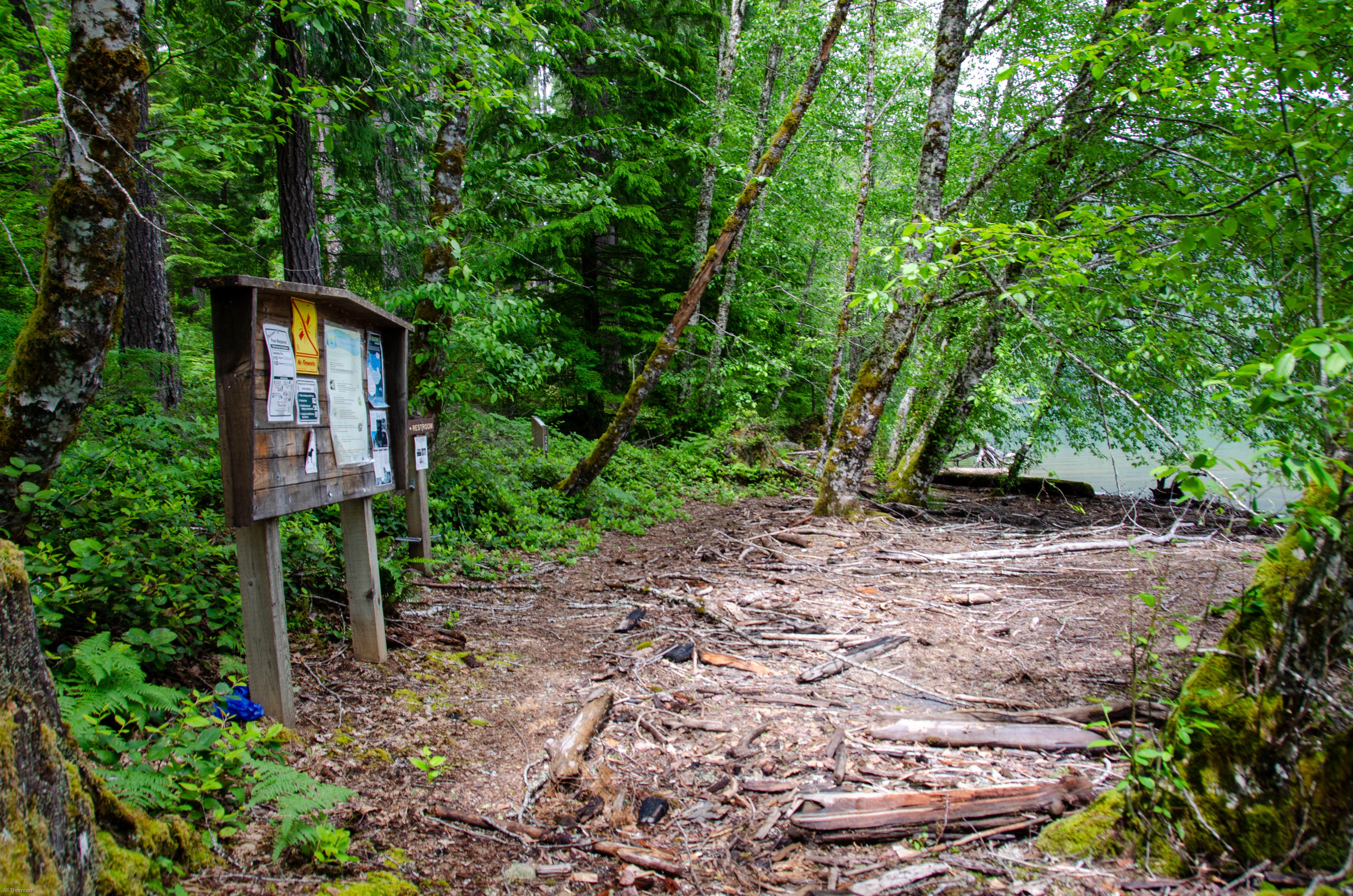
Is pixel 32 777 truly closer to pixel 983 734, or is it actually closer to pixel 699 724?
pixel 699 724

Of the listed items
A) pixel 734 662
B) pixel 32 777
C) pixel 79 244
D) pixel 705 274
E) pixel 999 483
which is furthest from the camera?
pixel 999 483

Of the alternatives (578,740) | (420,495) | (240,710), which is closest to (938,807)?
(578,740)

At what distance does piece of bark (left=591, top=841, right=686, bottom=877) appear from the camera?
2.67 meters

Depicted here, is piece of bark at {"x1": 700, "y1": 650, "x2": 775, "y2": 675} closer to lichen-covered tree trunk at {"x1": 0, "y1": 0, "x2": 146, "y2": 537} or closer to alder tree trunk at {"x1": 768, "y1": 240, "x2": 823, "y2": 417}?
lichen-covered tree trunk at {"x1": 0, "y1": 0, "x2": 146, "y2": 537}

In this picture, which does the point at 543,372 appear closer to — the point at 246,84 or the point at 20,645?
the point at 246,84

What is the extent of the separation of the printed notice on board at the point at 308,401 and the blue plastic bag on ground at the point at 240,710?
1.36m

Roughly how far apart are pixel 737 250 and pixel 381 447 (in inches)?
425

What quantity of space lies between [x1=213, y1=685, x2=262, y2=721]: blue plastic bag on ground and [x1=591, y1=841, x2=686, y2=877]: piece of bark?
1681 mm

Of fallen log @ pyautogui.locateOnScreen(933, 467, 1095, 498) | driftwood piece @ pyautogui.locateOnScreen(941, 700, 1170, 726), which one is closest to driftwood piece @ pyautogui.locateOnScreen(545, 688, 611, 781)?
driftwood piece @ pyautogui.locateOnScreen(941, 700, 1170, 726)

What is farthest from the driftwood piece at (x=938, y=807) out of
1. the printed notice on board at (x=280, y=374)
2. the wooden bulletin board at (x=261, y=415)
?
the printed notice on board at (x=280, y=374)

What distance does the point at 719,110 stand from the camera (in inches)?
526

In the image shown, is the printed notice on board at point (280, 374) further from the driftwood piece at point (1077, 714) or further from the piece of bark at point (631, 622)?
the driftwood piece at point (1077, 714)

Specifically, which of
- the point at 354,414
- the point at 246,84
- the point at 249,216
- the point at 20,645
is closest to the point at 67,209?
the point at 354,414

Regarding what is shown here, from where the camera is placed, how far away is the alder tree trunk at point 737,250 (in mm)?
13781
